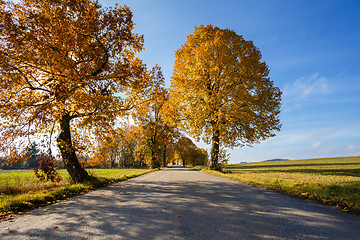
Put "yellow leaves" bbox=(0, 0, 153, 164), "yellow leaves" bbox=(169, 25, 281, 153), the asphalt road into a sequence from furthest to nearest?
"yellow leaves" bbox=(169, 25, 281, 153) < "yellow leaves" bbox=(0, 0, 153, 164) < the asphalt road

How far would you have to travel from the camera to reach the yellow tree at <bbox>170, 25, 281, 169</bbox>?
15844mm

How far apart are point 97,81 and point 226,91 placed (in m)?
9.94

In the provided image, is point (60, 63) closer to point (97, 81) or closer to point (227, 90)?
point (97, 81)

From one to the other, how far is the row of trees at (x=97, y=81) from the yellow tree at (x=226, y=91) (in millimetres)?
90

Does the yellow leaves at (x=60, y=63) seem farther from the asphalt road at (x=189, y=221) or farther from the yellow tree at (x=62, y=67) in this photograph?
the asphalt road at (x=189, y=221)

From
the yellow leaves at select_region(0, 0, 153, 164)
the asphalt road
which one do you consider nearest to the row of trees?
the yellow leaves at select_region(0, 0, 153, 164)

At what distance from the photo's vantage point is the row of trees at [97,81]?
29.3ft

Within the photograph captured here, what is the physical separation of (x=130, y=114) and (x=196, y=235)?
11.2 metres

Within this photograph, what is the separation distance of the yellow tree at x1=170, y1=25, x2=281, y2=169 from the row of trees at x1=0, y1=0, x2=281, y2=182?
0.29 feet

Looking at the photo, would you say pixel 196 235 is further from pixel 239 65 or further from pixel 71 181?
pixel 239 65

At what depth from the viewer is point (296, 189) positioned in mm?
7207

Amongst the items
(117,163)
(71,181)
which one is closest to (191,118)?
(71,181)

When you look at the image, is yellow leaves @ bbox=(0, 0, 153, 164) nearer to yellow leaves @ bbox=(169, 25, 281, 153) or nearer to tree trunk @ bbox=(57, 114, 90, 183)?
tree trunk @ bbox=(57, 114, 90, 183)

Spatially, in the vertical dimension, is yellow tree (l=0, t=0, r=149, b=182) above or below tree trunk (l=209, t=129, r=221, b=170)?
above
